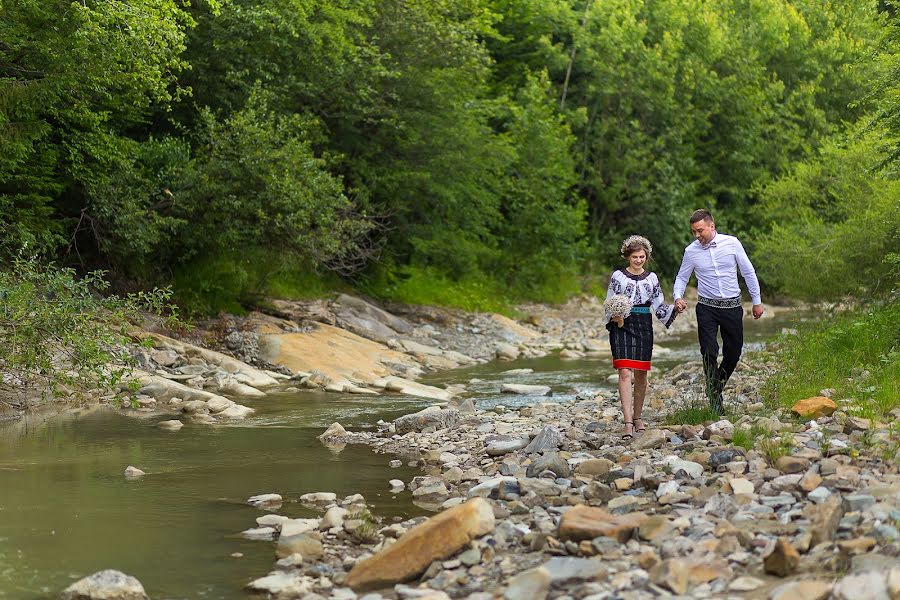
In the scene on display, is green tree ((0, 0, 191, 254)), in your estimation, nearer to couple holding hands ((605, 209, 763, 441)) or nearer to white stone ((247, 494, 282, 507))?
white stone ((247, 494, 282, 507))

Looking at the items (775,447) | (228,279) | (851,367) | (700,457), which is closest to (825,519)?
(775,447)

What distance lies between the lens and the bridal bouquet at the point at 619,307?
995 cm

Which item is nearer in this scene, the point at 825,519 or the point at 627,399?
the point at 825,519

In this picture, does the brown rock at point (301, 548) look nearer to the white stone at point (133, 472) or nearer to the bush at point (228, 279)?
the white stone at point (133, 472)

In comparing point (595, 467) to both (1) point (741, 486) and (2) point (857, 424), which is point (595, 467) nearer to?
(1) point (741, 486)

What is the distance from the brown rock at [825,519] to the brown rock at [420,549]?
2.08 m

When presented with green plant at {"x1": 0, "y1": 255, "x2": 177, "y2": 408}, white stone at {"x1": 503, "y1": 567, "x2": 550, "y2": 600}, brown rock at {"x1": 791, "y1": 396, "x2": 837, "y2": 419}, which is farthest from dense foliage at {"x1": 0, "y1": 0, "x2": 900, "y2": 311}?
white stone at {"x1": 503, "y1": 567, "x2": 550, "y2": 600}

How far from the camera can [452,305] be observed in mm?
30516

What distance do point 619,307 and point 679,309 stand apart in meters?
Result: 0.59

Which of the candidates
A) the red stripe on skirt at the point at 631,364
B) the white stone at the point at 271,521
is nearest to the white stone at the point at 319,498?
the white stone at the point at 271,521

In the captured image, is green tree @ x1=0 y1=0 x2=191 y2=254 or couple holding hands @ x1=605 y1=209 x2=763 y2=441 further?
green tree @ x1=0 y1=0 x2=191 y2=254

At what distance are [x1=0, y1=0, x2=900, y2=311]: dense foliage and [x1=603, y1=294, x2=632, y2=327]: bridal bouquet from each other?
612 cm

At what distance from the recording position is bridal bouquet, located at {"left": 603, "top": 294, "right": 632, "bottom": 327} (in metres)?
9.95

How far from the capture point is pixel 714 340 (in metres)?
10.2
